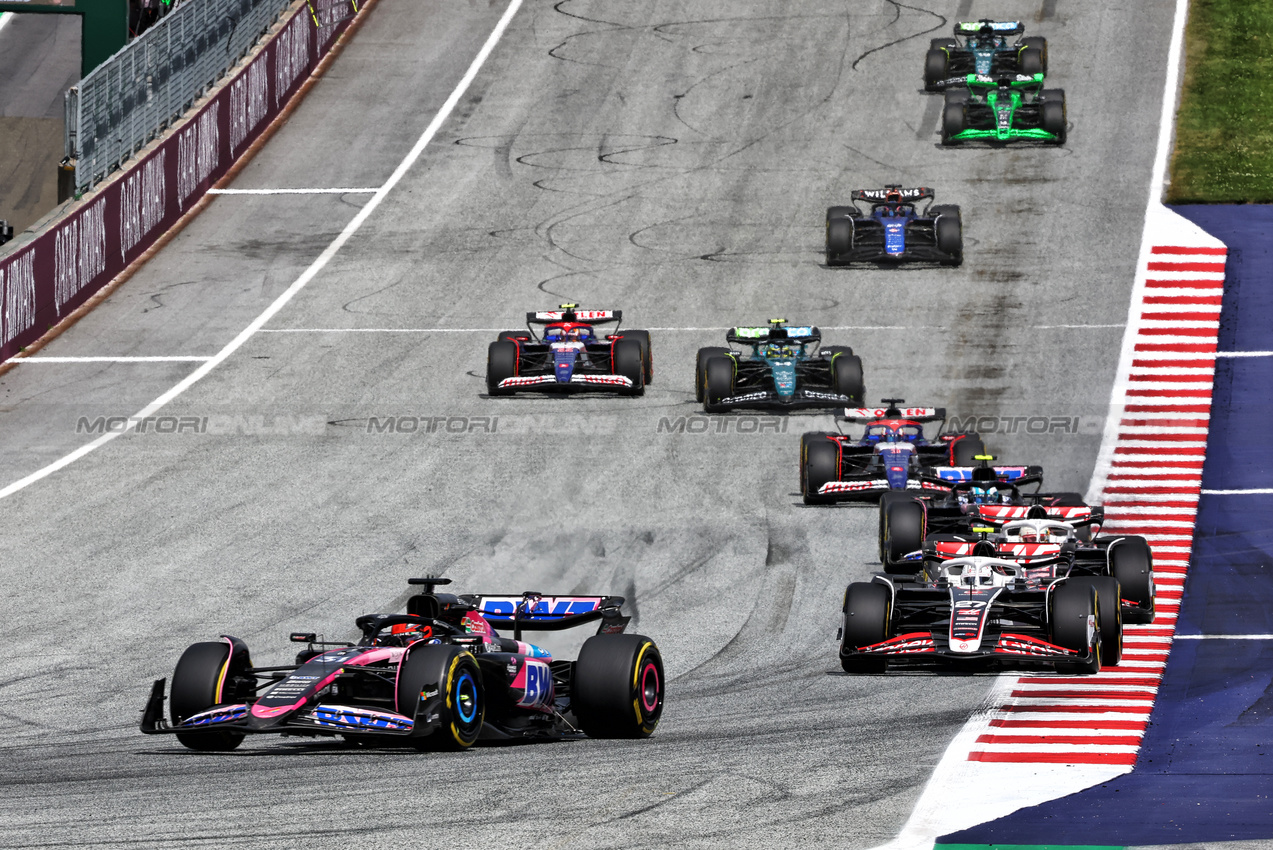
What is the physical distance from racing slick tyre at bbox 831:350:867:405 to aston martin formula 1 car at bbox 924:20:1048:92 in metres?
15.8

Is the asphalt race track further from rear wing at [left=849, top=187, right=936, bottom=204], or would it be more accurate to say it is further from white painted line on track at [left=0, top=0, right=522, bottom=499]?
rear wing at [left=849, top=187, right=936, bottom=204]

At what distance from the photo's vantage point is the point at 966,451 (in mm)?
23062

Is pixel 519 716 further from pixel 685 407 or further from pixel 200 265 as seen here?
pixel 200 265

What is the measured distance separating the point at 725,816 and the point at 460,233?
2520 cm

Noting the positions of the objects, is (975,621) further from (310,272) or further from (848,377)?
(310,272)

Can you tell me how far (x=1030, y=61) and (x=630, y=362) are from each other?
16616 millimetres

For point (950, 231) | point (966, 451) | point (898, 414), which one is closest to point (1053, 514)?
point (966, 451)

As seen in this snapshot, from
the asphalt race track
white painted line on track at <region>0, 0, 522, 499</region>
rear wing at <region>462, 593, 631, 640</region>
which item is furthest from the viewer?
white painted line on track at <region>0, 0, 522, 499</region>

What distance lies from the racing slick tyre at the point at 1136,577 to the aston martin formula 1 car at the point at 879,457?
4157 mm

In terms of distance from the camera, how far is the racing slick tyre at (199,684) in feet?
44.4

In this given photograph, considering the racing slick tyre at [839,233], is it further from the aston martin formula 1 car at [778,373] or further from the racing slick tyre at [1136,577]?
the racing slick tyre at [1136,577]

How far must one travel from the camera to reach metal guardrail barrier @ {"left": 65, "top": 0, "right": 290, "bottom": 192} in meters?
33.2

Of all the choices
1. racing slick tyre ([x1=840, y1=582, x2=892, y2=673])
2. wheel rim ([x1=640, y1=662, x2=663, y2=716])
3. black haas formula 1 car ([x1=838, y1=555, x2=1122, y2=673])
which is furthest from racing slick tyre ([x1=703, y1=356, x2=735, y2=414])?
wheel rim ([x1=640, y1=662, x2=663, y2=716])

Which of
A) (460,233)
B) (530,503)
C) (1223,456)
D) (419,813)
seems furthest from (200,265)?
(419,813)
